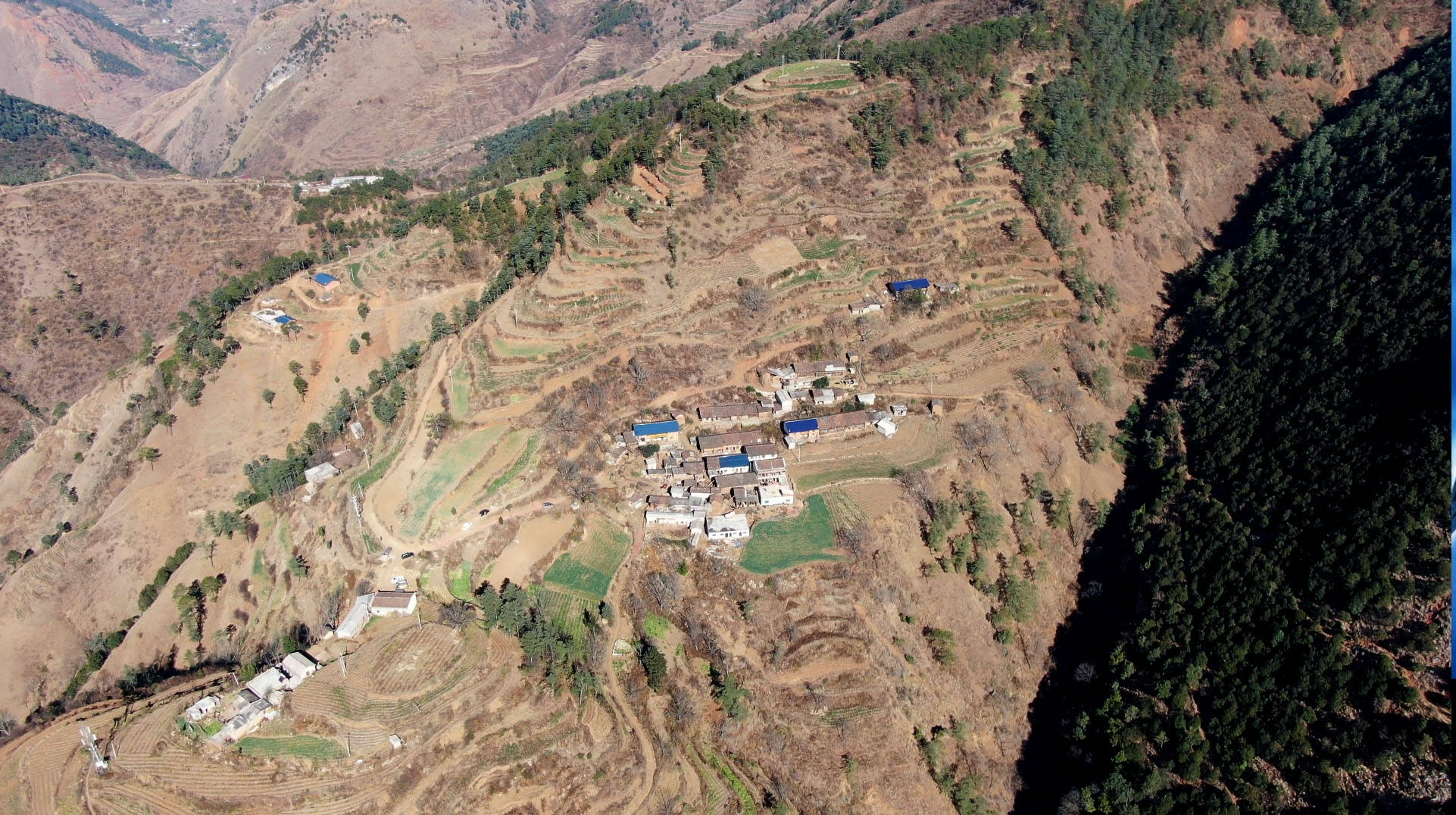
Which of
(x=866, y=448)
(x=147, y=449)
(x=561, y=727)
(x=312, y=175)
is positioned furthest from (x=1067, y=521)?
(x=312, y=175)

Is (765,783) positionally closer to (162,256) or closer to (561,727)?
(561,727)

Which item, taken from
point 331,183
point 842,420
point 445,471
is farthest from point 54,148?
point 842,420

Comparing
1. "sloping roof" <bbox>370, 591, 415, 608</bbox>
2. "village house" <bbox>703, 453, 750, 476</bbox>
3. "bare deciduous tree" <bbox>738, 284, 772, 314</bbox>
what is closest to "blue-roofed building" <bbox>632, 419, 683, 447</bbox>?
"village house" <bbox>703, 453, 750, 476</bbox>

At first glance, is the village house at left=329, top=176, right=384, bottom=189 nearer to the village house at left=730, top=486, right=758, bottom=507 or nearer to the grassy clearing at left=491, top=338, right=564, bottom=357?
the grassy clearing at left=491, top=338, right=564, bottom=357

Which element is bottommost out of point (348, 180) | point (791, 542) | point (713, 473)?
point (791, 542)

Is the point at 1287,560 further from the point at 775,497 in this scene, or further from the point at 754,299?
the point at 754,299
